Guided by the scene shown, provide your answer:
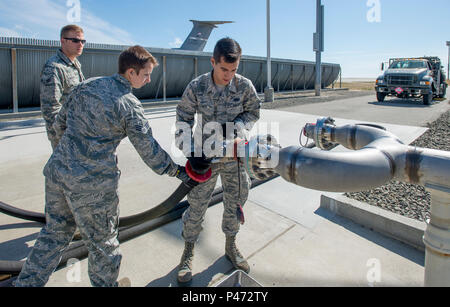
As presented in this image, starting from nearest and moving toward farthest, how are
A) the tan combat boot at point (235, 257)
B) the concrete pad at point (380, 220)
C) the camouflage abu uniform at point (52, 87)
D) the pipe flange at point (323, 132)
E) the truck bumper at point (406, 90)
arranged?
1. the pipe flange at point (323, 132)
2. the tan combat boot at point (235, 257)
3. the concrete pad at point (380, 220)
4. the camouflage abu uniform at point (52, 87)
5. the truck bumper at point (406, 90)

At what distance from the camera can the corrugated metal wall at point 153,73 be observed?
33.5 feet

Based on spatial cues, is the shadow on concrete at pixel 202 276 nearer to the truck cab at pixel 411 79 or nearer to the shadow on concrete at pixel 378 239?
the shadow on concrete at pixel 378 239

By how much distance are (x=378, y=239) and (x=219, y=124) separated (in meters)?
1.93

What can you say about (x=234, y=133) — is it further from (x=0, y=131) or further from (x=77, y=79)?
(x=0, y=131)

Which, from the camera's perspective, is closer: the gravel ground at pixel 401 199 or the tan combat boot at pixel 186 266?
the tan combat boot at pixel 186 266

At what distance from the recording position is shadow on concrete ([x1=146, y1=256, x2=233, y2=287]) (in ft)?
7.29

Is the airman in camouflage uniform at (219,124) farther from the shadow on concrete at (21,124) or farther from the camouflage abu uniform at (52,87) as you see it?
the shadow on concrete at (21,124)

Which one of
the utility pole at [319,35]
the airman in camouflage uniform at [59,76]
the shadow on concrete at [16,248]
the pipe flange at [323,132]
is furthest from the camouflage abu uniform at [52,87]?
the utility pole at [319,35]

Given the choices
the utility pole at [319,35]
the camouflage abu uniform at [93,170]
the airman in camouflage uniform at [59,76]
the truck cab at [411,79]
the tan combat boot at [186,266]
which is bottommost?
the tan combat boot at [186,266]

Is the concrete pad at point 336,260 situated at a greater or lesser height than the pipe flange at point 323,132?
lesser

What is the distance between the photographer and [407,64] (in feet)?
51.2

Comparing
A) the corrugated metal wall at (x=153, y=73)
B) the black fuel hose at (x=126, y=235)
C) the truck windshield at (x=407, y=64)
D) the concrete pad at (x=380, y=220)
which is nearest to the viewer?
the black fuel hose at (x=126, y=235)

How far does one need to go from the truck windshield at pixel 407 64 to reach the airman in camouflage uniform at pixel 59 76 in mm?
17165

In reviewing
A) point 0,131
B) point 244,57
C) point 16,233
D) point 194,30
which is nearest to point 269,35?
point 244,57
